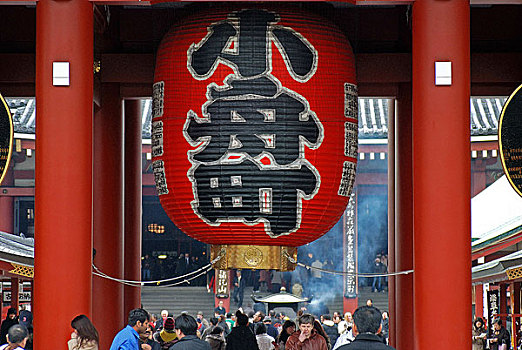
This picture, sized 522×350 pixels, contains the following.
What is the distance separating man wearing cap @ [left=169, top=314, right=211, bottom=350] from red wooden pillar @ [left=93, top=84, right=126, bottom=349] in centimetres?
526

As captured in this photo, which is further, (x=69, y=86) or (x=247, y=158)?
(x=247, y=158)

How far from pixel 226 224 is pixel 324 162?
1.13 m

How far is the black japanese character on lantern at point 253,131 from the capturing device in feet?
32.6

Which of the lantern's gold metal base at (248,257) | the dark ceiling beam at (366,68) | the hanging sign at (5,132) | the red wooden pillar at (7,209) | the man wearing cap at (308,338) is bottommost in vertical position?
the man wearing cap at (308,338)

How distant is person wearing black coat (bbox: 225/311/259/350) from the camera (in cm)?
1134

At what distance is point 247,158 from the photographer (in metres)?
9.91

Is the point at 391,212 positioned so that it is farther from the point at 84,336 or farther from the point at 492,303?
the point at 84,336

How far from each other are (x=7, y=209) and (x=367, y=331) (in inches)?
855

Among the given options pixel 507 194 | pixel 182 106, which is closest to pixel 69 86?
pixel 182 106

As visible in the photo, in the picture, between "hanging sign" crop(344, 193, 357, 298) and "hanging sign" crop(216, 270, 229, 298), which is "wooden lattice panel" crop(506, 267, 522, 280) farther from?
"hanging sign" crop(216, 270, 229, 298)

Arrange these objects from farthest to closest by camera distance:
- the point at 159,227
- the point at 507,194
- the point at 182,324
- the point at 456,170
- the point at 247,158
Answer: the point at 159,227 → the point at 507,194 → the point at 247,158 → the point at 456,170 → the point at 182,324

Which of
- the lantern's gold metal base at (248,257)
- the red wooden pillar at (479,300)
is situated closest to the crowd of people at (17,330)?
the lantern's gold metal base at (248,257)

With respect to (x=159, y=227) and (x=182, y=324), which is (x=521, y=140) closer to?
(x=182, y=324)

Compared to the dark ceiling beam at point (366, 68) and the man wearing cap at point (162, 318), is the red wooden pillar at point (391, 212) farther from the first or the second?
the man wearing cap at point (162, 318)
